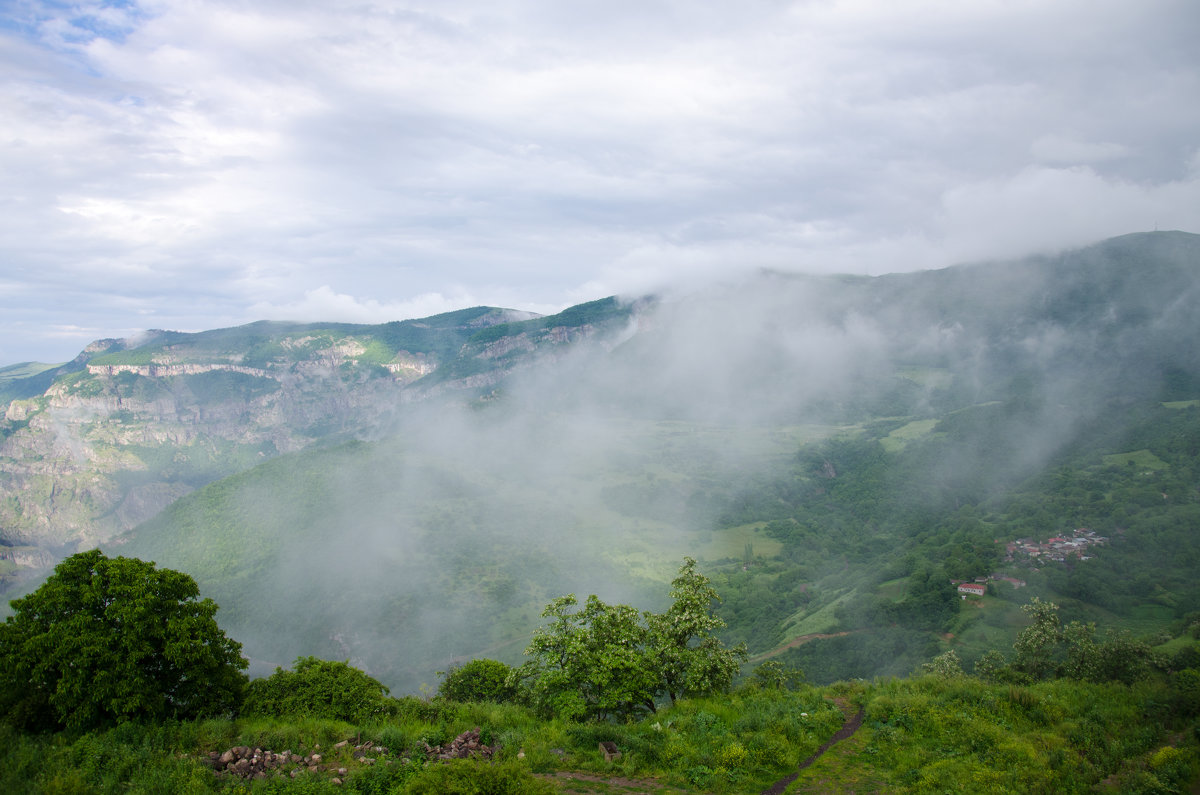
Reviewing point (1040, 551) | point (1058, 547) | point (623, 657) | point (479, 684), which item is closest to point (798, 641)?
point (1040, 551)

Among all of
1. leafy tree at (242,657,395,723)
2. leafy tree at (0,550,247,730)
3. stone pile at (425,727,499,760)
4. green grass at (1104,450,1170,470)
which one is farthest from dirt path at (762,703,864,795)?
green grass at (1104,450,1170,470)

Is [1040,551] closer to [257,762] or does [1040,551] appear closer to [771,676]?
[771,676]

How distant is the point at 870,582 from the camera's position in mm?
148625

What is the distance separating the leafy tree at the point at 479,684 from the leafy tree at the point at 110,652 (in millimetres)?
15582

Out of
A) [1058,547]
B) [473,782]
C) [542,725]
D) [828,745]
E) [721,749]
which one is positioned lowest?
[1058,547]

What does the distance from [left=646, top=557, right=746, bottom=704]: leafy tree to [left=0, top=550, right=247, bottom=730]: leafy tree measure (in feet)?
75.1

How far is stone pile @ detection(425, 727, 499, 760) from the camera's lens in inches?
863

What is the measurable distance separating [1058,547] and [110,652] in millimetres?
174991

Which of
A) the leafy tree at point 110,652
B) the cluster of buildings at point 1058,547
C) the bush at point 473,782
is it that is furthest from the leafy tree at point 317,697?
the cluster of buildings at point 1058,547

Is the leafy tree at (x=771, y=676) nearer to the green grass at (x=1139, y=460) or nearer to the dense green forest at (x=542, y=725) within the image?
the dense green forest at (x=542, y=725)

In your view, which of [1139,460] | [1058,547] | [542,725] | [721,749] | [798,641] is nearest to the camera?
[721,749]

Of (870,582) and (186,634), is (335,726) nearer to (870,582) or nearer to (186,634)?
(186,634)

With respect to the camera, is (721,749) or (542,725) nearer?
(721,749)

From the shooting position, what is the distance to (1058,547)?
134750 mm
